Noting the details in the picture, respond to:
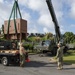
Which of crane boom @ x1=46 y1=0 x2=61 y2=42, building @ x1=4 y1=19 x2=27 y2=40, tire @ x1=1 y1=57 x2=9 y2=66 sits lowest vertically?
tire @ x1=1 y1=57 x2=9 y2=66

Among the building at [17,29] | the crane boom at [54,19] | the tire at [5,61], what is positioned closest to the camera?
the tire at [5,61]

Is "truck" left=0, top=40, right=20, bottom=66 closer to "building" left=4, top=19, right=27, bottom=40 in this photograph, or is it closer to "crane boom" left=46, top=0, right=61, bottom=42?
"building" left=4, top=19, right=27, bottom=40

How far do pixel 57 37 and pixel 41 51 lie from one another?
322 cm

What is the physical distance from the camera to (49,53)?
1405 inches

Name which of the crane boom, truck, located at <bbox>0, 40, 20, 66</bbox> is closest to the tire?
truck, located at <bbox>0, 40, 20, 66</bbox>

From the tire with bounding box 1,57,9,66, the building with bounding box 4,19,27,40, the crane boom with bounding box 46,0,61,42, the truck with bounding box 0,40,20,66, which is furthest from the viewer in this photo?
the crane boom with bounding box 46,0,61,42

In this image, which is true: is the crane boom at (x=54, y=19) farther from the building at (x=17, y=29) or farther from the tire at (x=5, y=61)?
the tire at (x=5, y=61)

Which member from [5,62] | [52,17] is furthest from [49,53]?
[5,62]

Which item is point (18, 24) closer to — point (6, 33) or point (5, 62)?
point (6, 33)

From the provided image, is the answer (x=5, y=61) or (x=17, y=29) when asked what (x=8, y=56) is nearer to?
(x=5, y=61)

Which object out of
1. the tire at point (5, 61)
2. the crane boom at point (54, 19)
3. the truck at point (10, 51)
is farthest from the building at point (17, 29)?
the crane boom at point (54, 19)

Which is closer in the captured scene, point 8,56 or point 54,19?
point 8,56

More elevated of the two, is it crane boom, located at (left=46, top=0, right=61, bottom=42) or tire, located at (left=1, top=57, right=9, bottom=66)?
crane boom, located at (left=46, top=0, right=61, bottom=42)

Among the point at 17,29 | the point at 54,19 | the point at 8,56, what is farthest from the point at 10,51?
the point at 54,19
